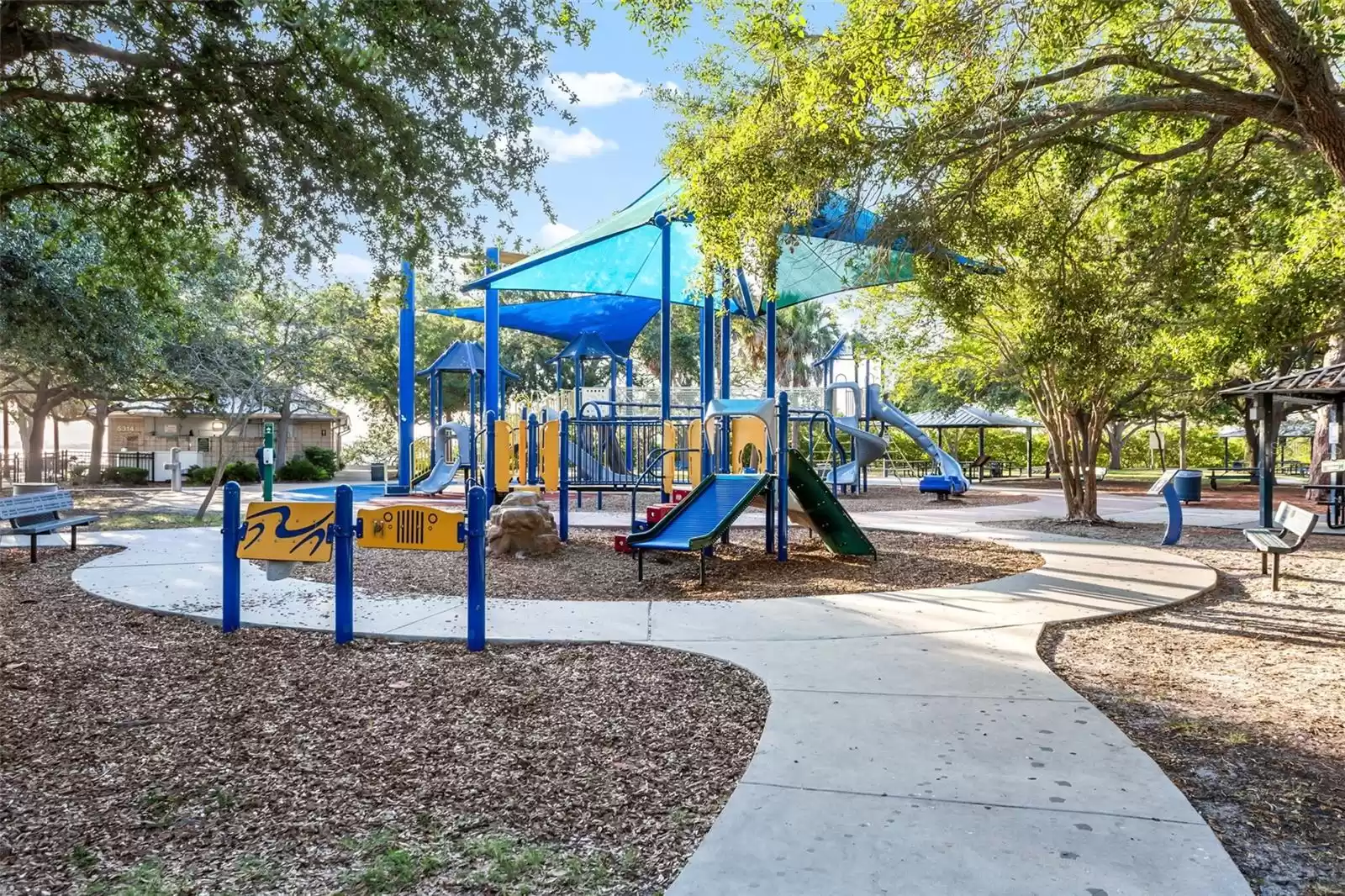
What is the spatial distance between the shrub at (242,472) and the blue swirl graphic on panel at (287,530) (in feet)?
79.4

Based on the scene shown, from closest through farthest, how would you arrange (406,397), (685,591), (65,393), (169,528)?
(685,591) → (169,528) → (406,397) → (65,393)

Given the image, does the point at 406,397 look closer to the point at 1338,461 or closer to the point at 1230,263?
the point at 1230,263

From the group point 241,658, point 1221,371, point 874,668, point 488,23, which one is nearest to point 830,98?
point 488,23

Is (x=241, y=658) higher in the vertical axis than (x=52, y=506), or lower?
lower

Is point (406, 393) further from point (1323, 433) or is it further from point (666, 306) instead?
point (1323, 433)

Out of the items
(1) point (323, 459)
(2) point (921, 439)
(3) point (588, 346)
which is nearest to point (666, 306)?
(3) point (588, 346)

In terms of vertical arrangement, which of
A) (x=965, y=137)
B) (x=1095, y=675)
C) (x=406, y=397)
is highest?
(x=965, y=137)

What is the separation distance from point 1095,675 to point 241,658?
203 inches

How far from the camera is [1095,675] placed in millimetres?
5055

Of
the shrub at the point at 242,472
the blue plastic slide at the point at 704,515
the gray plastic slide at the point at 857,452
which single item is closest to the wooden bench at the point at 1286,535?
the blue plastic slide at the point at 704,515

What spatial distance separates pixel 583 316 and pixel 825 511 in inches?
555

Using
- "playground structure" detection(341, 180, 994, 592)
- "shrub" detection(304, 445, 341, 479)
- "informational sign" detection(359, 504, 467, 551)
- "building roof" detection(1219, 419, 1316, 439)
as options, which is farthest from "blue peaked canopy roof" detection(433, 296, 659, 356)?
"building roof" detection(1219, 419, 1316, 439)

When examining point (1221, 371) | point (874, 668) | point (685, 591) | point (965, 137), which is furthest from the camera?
point (1221, 371)

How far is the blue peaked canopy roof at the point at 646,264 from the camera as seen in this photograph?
46.8 ft
